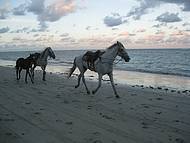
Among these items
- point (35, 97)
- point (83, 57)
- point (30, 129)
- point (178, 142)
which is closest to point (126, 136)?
point (178, 142)

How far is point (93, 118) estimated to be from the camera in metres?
8.19

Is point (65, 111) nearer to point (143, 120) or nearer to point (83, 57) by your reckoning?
point (143, 120)

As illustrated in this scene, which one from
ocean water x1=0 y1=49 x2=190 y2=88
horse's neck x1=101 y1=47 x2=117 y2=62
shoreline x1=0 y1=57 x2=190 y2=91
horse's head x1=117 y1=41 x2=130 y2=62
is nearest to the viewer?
horse's head x1=117 y1=41 x2=130 y2=62

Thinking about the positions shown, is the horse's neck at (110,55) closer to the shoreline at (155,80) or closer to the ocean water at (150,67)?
the ocean water at (150,67)

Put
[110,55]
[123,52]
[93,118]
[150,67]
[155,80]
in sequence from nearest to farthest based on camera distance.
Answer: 1. [93,118]
2. [123,52]
3. [110,55]
4. [155,80]
5. [150,67]

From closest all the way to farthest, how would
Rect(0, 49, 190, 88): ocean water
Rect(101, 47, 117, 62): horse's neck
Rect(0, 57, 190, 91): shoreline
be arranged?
Rect(101, 47, 117, 62): horse's neck < Rect(0, 57, 190, 91): shoreline < Rect(0, 49, 190, 88): ocean water

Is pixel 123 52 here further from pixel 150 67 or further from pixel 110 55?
pixel 150 67

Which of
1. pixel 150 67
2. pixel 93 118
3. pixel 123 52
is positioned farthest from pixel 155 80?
pixel 150 67

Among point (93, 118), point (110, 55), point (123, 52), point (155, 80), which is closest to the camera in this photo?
point (93, 118)

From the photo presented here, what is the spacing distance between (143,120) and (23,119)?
3.11m

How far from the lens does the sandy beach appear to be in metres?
6.46

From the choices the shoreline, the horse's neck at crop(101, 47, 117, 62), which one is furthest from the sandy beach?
the shoreline

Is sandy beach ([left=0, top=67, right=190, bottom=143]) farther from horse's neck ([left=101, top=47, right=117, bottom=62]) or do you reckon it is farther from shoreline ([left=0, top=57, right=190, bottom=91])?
shoreline ([left=0, top=57, right=190, bottom=91])

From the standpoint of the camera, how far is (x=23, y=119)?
796 centimetres
